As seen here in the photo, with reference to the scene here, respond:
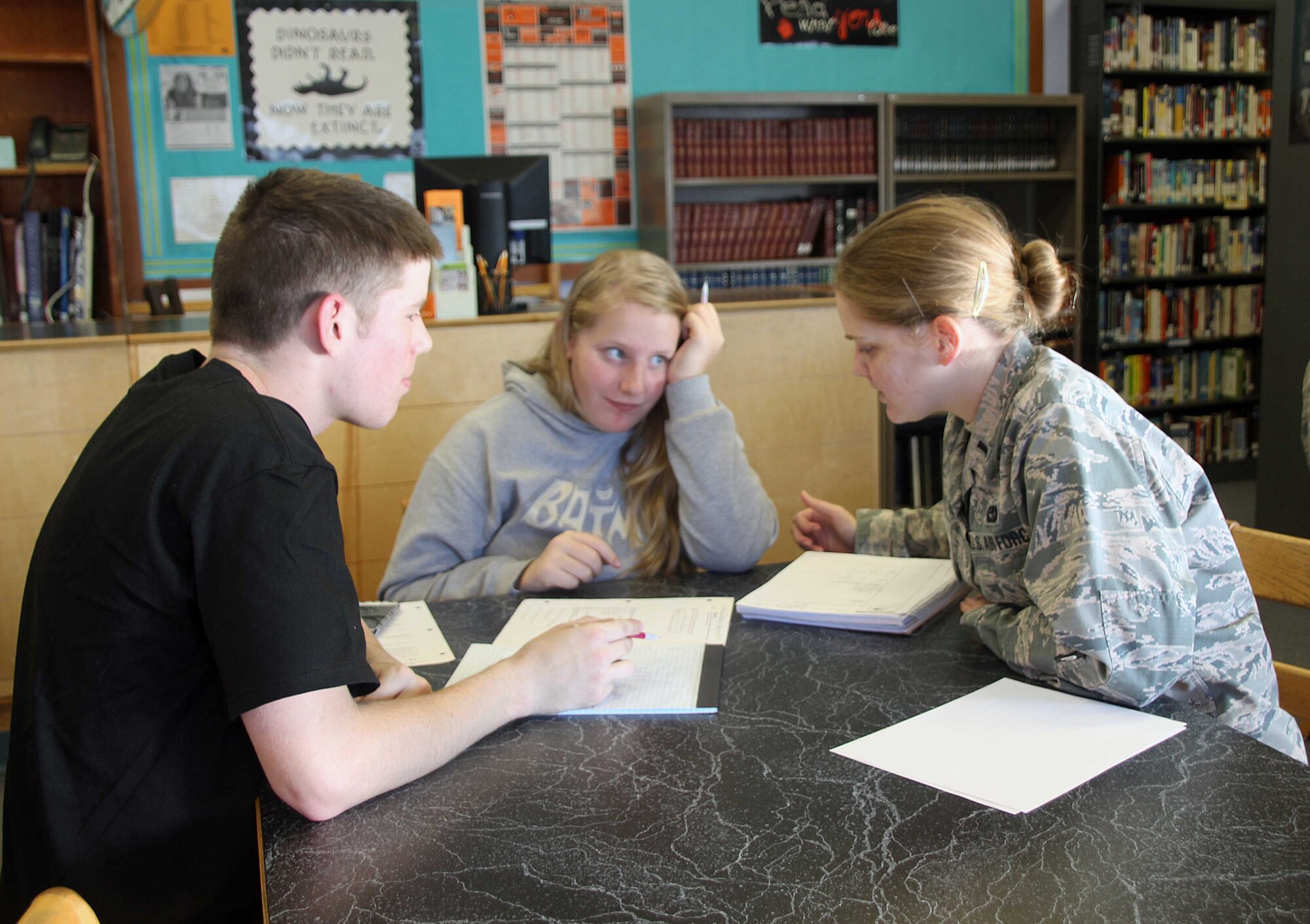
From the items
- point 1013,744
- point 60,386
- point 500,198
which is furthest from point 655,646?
point 500,198

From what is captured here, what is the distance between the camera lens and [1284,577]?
1.34m

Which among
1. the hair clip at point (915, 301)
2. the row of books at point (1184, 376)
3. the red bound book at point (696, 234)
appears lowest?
the row of books at point (1184, 376)

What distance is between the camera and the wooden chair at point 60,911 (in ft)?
1.93

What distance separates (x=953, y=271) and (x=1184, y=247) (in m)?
4.62

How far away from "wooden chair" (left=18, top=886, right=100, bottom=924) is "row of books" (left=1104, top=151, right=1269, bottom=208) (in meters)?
5.21

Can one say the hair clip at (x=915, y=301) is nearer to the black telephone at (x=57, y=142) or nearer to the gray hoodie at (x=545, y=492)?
the gray hoodie at (x=545, y=492)

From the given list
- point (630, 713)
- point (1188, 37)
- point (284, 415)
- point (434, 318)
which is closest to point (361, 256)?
point (284, 415)

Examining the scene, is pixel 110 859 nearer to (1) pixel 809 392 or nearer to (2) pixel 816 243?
(1) pixel 809 392

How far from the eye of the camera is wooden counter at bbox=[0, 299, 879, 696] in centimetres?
244

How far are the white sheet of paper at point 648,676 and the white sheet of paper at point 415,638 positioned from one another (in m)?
0.04

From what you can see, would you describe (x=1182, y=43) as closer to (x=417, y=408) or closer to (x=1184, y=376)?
(x=1184, y=376)

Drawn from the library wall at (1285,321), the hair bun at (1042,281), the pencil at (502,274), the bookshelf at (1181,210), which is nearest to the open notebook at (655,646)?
the hair bun at (1042,281)

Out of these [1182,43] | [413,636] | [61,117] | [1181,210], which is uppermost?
[1182,43]

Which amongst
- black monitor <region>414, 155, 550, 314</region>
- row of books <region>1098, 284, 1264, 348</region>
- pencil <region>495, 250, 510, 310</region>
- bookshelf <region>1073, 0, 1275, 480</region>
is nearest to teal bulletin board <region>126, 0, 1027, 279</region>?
bookshelf <region>1073, 0, 1275, 480</region>
